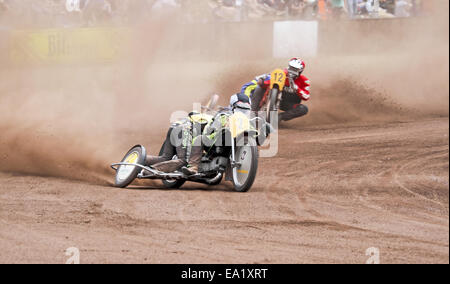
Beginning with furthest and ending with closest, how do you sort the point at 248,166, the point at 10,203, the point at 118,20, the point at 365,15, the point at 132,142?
the point at 365,15 → the point at 118,20 → the point at 132,142 → the point at 248,166 → the point at 10,203

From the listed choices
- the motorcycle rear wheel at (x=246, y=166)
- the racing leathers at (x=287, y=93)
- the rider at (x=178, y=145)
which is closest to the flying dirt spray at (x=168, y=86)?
the racing leathers at (x=287, y=93)

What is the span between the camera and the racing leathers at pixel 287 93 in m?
13.3

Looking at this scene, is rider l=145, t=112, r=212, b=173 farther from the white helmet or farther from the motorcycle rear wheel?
the white helmet

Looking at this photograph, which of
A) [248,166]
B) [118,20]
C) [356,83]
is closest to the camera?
[248,166]

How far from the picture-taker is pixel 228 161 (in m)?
9.30

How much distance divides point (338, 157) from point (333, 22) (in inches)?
449

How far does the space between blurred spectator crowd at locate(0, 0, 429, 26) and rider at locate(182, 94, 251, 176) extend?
28.1 ft

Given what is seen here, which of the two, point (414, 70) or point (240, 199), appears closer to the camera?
point (240, 199)

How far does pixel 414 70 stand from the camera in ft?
60.0

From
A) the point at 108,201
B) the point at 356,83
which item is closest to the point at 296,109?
the point at 356,83

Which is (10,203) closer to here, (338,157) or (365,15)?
(338,157)

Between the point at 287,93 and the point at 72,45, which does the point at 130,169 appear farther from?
the point at 72,45

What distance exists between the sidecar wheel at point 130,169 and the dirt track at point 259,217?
0.24 m

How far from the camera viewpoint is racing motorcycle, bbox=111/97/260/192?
892 centimetres
